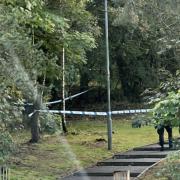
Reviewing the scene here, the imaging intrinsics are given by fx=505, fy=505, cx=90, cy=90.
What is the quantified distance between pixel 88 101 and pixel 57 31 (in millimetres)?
20316

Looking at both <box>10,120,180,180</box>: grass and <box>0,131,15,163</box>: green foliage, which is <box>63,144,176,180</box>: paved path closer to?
<box>10,120,180,180</box>: grass

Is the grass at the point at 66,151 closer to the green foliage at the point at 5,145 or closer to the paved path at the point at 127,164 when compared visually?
the paved path at the point at 127,164

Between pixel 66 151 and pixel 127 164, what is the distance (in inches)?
146

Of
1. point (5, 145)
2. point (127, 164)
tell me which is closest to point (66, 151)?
point (127, 164)

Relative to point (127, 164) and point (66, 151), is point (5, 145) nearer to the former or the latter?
point (127, 164)

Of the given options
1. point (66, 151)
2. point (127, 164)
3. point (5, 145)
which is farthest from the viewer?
point (66, 151)

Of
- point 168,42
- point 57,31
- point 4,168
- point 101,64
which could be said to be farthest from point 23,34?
point 101,64

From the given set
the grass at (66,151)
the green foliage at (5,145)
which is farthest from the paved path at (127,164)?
the green foliage at (5,145)

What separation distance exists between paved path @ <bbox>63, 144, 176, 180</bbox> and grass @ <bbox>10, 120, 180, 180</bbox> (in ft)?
1.38

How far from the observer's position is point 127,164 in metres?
13.3

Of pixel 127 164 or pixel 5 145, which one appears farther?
pixel 127 164

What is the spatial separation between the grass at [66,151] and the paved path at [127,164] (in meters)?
0.42

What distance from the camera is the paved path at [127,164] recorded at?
475 inches

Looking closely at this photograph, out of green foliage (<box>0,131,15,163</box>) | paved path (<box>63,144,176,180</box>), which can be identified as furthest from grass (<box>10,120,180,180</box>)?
green foliage (<box>0,131,15,163</box>)
